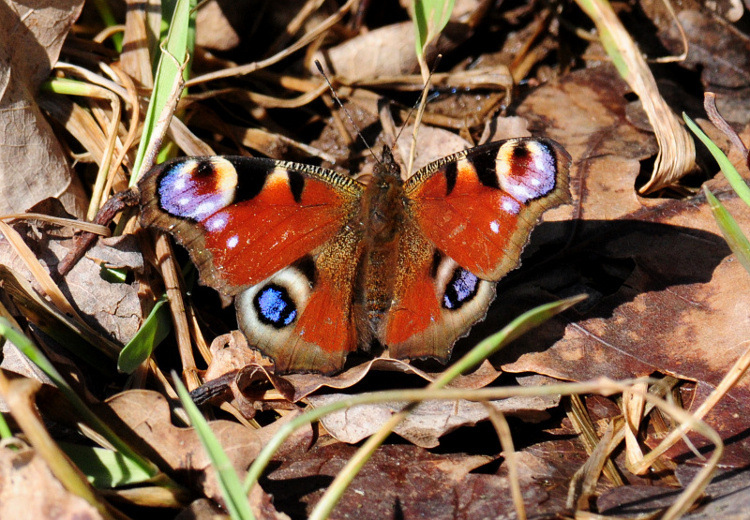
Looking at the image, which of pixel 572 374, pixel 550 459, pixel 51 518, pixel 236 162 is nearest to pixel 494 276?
pixel 572 374

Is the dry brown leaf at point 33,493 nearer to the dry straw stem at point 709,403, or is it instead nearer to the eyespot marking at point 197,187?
the eyespot marking at point 197,187

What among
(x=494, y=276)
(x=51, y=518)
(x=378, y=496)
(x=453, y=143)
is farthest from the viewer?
(x=453, y=143)

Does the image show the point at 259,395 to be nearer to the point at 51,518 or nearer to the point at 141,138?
the point at 51,518

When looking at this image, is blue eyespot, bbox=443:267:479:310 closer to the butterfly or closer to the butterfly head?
the butterfly

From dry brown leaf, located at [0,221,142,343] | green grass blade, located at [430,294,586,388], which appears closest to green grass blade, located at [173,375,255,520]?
green grass blade, located at [430,294,586,388]

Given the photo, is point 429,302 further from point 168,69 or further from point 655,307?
point 168,69

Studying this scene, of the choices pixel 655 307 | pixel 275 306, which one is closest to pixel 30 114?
pixel 275 306
